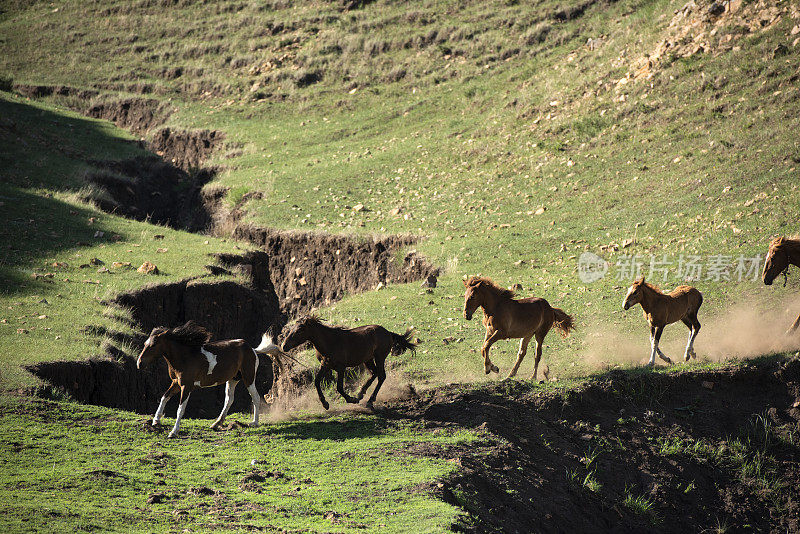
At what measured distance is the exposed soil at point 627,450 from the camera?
38.3ft

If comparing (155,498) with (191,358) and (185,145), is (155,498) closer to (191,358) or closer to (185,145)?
(191,358)

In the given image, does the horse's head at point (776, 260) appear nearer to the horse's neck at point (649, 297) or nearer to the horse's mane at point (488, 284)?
the horse's neck at point (649, 297)

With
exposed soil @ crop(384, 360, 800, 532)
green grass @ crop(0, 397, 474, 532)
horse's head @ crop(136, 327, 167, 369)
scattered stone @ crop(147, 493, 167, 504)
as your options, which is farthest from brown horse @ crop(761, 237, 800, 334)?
scattered stone @ crop(147, 493, 167, 504)

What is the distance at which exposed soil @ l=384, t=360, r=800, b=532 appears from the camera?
1169 cm

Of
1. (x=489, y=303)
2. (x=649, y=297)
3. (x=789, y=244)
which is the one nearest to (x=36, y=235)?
(x=489, y=303)

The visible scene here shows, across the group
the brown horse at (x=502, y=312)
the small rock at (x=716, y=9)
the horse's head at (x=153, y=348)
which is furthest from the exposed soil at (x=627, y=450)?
the small rock at (x=716, y=9)

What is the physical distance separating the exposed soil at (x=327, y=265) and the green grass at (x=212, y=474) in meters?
13.1

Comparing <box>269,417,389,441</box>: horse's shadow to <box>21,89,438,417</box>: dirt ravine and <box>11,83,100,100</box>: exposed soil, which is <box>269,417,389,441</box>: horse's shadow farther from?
<box>11,83,100,100</box>: exposed soil

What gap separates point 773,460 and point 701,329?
4.95m

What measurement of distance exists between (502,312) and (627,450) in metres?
3.72

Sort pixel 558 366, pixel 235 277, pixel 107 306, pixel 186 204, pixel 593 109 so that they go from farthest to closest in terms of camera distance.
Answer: pixel 186 204, pixel 593 109, pixel 235 277, pixel 107 306, pixel 558 366

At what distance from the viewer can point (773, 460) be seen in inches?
555

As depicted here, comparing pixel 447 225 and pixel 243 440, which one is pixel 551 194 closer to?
pixel 447 225

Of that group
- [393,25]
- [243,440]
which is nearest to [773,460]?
[243,440]
